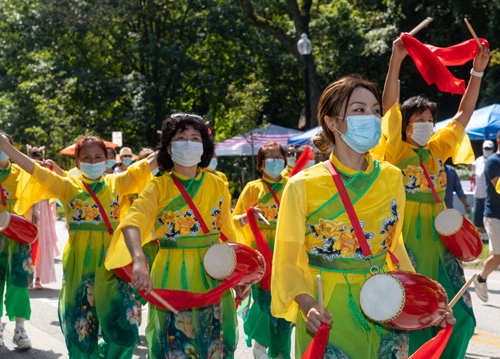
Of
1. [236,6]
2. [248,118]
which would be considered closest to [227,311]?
[248,118]

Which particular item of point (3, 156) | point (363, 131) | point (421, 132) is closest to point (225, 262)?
point (363, 131)

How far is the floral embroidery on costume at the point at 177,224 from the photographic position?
3.74 meters

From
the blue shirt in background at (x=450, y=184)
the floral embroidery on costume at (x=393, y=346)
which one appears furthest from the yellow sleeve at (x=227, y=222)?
the blue shirt in background at (x=450, y=184)

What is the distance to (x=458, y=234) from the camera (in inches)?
161

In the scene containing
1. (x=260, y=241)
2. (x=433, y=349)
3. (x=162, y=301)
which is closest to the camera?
(x=433, y=349)

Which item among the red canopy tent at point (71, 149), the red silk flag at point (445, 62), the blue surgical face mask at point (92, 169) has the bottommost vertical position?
the blue surgical face mask at point (92, 169)

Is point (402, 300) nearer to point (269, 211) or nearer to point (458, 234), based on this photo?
point (458, 234)

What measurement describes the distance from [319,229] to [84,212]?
2941 millimetres

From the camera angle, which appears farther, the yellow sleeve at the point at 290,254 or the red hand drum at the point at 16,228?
Answer: the red hand drum at the point at 16,228

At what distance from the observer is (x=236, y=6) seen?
24.1 meters

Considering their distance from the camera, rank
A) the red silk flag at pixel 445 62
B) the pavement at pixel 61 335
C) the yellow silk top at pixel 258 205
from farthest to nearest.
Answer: the yellow silk top at pixel 258 205 < the pavement at pixel 61 335 < the red silk flag at pixel 445 62

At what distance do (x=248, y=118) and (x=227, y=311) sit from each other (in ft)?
44.3

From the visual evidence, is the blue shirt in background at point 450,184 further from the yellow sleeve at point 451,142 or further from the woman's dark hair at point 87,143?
the woman's dark hair at point 87,143

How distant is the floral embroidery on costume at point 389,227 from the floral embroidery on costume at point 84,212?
3.03m
